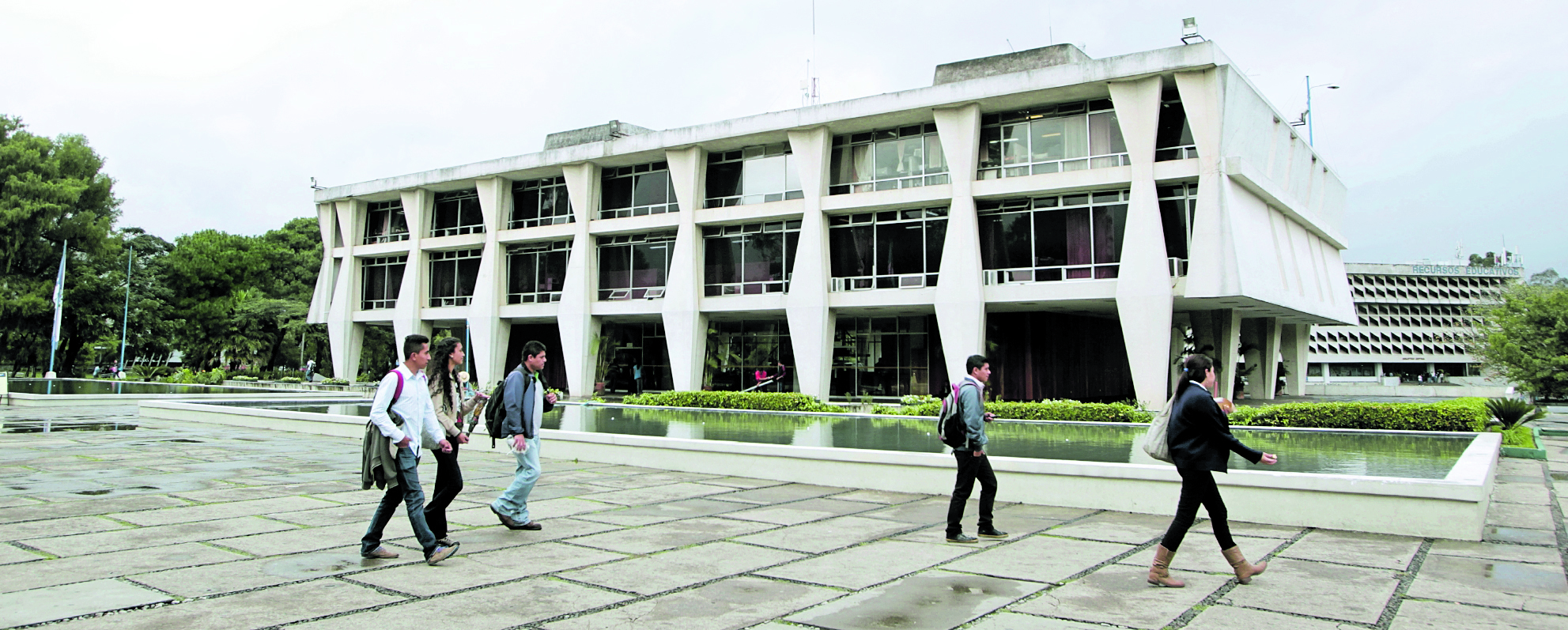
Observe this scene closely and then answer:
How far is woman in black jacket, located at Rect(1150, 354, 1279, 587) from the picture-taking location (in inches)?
251

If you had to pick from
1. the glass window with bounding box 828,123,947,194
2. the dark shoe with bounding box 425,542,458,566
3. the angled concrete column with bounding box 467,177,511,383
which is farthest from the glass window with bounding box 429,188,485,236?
the dark shoe with bounding box 425,542,458,566

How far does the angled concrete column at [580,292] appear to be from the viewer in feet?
123

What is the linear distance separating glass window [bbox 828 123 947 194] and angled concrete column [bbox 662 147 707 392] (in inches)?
217

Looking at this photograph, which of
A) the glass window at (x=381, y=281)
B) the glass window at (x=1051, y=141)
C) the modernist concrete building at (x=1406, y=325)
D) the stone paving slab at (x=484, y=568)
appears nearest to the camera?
the stone paving slab at (x=484, y=568)

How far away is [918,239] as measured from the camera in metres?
31.3

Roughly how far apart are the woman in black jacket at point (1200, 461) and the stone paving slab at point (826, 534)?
269 centimetres

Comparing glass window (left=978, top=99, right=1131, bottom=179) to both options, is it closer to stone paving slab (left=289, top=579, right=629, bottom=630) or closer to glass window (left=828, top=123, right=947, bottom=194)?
glass window (left=828, top=123, right=947, bottom=194)

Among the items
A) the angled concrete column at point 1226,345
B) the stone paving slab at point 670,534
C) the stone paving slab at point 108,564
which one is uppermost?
the angled concrete column at point 1226,345

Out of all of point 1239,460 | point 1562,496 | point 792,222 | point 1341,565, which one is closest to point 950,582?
point 1341,565

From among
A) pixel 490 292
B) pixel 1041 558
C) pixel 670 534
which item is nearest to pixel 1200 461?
pixel 1041 558

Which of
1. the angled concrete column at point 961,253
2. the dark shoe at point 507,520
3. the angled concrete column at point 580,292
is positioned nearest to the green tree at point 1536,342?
the angled concrete column at point 961,253

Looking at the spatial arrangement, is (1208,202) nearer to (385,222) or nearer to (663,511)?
(663,511)

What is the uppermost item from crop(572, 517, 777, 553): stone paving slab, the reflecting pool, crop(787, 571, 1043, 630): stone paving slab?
the reflecting pool

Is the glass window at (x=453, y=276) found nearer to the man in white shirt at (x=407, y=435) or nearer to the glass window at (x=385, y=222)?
the glass window at (x=385, y=222)
